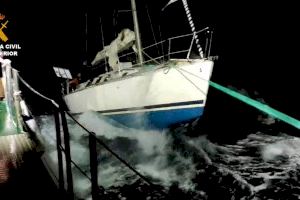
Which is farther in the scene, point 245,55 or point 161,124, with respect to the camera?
point 245,55

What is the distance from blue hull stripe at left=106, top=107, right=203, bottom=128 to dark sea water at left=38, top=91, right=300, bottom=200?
501 mm

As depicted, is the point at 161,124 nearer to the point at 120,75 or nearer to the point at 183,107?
the point at 183,107

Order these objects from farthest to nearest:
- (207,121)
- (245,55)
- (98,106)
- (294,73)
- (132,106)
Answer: (245,55), (294,73), (207,121), (98,106), (132,106)

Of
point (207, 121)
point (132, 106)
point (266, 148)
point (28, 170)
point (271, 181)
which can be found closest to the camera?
point (28, 170)

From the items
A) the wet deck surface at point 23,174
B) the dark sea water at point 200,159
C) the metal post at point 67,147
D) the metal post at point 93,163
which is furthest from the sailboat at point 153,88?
the metal post at point 93,163

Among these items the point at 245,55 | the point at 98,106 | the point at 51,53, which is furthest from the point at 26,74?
the point at 98,106

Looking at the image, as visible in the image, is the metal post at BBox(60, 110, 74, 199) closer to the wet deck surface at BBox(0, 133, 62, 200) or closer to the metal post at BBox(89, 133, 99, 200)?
the wet deck surface at BBox(0, 133, 62, 200)

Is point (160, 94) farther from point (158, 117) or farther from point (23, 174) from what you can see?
point (23, 174)

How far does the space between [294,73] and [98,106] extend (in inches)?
529

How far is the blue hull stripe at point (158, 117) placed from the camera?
440 inches

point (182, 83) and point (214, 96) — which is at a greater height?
point (182, 83)

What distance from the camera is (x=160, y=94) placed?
10977 millimetres

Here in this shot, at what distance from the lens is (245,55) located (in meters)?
27.0

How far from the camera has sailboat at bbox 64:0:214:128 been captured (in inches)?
416
